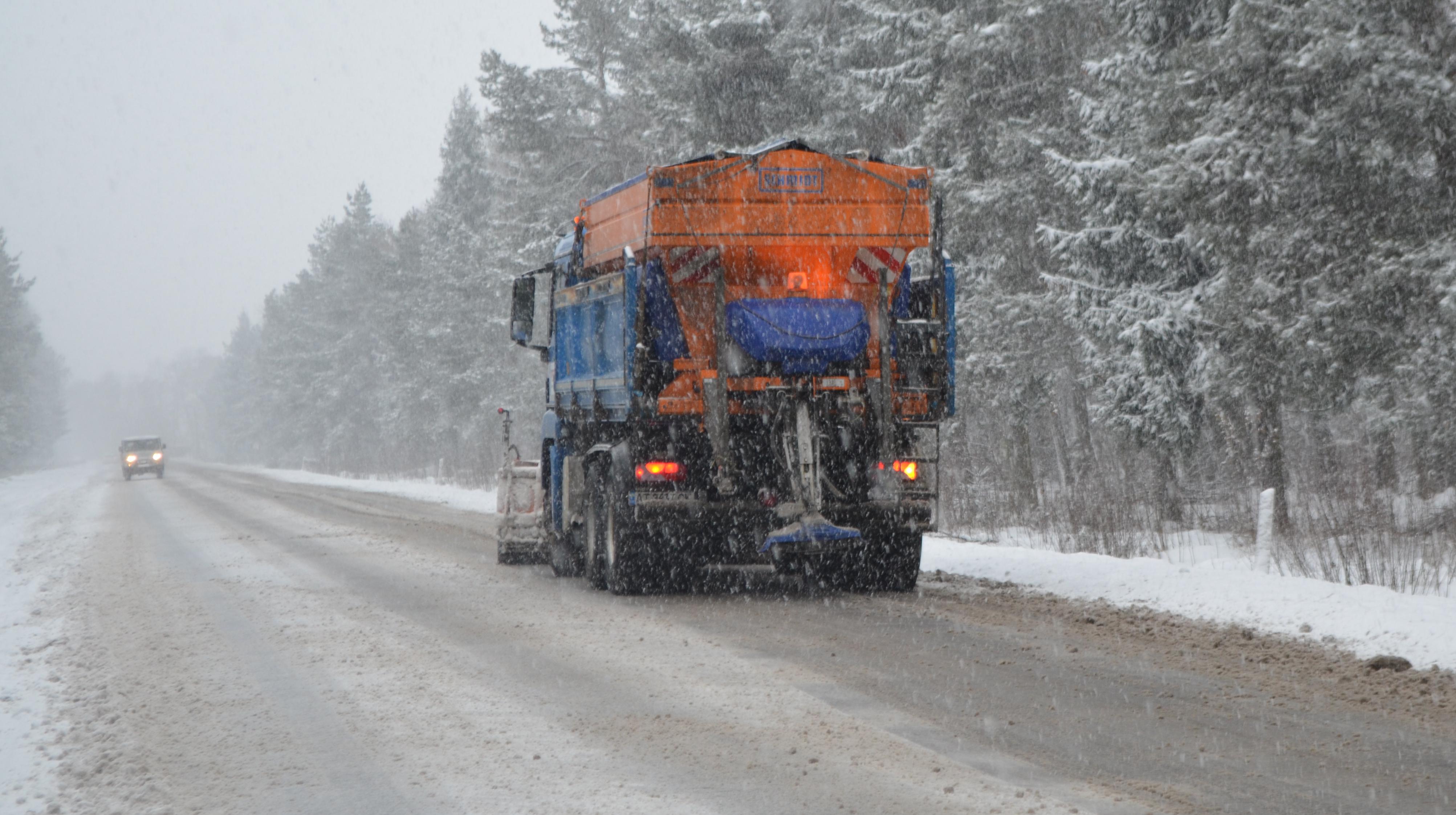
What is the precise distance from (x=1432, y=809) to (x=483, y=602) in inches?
332

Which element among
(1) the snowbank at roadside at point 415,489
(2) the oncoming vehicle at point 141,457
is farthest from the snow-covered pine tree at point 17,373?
(1) the snowbank at roadside at point 415,489

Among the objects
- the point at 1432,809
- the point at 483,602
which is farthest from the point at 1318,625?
the point at 483,602

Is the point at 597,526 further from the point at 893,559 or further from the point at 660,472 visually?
the point at 893,559

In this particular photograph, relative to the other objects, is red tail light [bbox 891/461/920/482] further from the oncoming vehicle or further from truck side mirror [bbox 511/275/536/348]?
the oncoming vehicle

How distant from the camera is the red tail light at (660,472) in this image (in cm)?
1098

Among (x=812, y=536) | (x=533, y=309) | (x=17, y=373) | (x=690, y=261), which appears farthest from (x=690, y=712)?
(x=17, y=373)

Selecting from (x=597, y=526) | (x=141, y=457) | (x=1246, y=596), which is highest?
(x=141, y=457)

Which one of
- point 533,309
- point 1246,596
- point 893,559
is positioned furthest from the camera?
point 533,309

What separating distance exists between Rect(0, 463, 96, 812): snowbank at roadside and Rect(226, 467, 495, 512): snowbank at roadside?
29.2 ft

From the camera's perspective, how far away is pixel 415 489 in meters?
37.8

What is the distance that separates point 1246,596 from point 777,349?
413 centimetres

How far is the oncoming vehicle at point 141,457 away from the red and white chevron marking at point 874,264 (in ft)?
178

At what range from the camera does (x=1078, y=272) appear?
19125 mm

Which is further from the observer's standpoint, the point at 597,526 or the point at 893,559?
the point at 597,526
